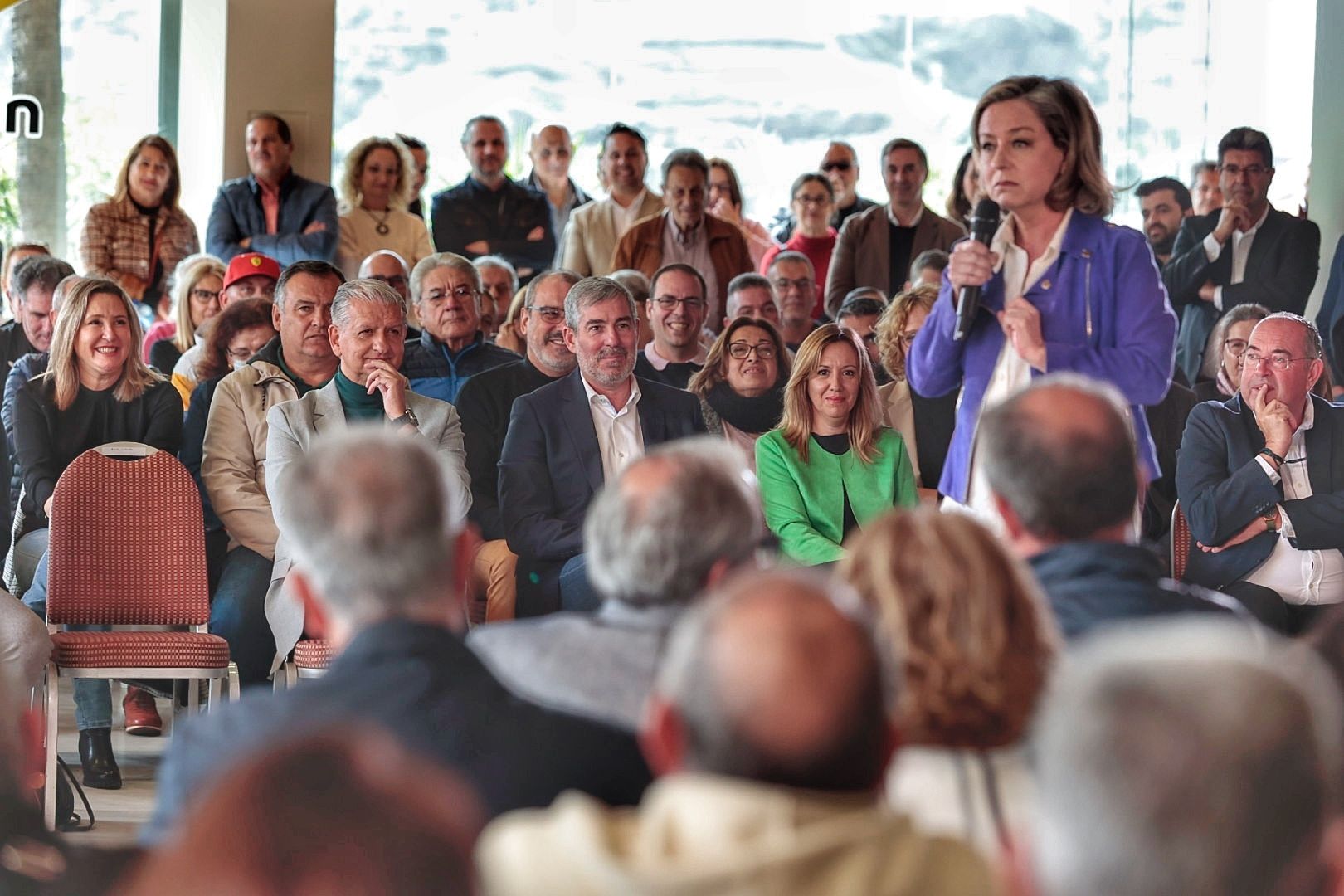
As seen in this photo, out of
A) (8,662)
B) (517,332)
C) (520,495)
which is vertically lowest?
(8,662)

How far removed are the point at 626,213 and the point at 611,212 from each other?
0.19 ft

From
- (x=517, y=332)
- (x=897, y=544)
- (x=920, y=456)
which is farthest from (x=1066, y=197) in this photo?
(x=517, y=332)

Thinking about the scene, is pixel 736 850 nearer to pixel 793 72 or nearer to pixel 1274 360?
pixel 1274 360

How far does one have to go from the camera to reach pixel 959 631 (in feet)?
5.92

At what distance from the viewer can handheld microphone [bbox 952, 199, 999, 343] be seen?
327 cm

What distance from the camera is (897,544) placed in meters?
1.90

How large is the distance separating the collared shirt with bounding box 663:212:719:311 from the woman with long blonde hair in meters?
4.93

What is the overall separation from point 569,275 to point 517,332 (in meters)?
0.68

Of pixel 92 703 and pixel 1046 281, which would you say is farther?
pixel 92 703

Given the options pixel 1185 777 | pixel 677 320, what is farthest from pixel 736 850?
pixel 677 320

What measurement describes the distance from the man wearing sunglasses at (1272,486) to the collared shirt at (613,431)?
58.8 inches

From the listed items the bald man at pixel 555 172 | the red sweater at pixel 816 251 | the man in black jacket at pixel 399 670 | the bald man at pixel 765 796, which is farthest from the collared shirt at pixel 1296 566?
the bald man at pixel 555 172

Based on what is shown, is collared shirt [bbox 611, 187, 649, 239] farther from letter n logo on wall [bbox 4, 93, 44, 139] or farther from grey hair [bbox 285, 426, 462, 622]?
grey hair [bbox 285, 426, 462, 622]

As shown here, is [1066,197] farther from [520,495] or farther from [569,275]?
[569,275]
